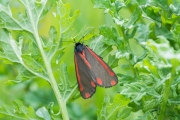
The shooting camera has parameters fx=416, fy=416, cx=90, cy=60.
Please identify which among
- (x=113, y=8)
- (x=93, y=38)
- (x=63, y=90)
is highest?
(x=113, y=8)

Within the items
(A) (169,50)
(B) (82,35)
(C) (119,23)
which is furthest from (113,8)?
(A) (169,50)

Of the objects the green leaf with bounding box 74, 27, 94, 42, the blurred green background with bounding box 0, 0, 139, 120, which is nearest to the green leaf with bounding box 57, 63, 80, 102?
the green leaf with bounding box 74, 27, 94, 42

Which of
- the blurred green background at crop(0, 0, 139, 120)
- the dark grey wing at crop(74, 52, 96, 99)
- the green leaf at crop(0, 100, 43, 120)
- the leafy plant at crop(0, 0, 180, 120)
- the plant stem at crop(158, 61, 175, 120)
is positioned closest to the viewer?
the plant stem at crop(158, 61, 175, 120)

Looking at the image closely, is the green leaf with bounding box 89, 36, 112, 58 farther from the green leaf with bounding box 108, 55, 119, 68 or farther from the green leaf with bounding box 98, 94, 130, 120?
the green leaf with bounding box 98, 94, 130, 120

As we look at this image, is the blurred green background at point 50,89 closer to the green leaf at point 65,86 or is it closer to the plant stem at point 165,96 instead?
the green leaf at point 65,86

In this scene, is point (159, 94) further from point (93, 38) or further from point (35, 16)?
point (35, 16)

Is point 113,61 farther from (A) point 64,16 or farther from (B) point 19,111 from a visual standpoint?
(B) point 19,111
